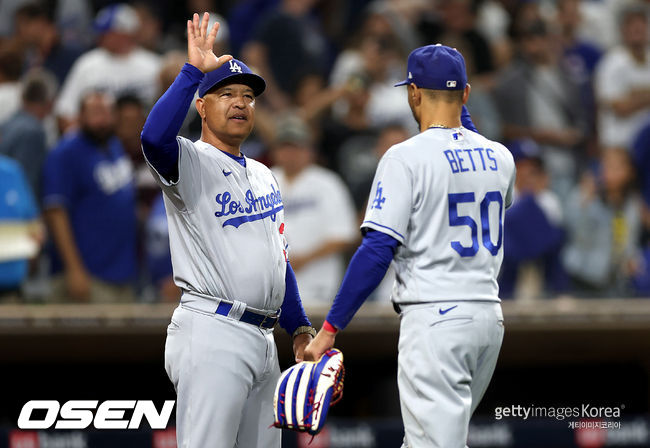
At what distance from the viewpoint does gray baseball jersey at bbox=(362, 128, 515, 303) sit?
12.0 ft

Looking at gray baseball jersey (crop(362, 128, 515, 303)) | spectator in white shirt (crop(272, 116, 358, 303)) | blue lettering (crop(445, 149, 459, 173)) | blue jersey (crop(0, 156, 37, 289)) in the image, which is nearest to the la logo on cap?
gray baseball jersey (crop(362, 128, 515, 303))

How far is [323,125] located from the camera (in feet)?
26.2

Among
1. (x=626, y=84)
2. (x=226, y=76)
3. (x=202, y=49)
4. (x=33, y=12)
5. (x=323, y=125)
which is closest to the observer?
(x=202, y=49)

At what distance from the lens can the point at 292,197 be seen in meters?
6.96

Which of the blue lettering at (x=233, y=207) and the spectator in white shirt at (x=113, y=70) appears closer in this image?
the blue lettering at (x=233, y=207)

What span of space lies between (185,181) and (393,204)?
73 centimetres

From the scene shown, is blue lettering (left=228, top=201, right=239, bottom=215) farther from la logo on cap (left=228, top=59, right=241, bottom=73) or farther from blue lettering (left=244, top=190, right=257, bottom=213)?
la logo on cap (left=228, top=59, right=241, bottom=73)

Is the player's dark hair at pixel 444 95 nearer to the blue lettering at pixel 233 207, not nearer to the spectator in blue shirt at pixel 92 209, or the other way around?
the blue lettering at pixel 233 207

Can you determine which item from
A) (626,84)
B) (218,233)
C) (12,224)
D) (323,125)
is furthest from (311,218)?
(626,84)

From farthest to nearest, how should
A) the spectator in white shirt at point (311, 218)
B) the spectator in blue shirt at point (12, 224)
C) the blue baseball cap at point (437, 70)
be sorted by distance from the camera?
the spectator in white shirt at point (311, 218)
the spectator in blue shirt at point (12, 224)
the blue baseball cap at point (437, 70)

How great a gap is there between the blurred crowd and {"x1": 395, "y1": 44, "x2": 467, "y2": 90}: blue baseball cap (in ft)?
10.4

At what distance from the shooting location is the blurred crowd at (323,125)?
677cm

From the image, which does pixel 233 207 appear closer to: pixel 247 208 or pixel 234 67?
pixel 247 208

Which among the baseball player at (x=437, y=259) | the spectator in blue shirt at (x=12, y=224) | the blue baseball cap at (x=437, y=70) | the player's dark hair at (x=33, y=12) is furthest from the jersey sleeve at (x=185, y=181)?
the player's dark hair at (x=33, y=12)
